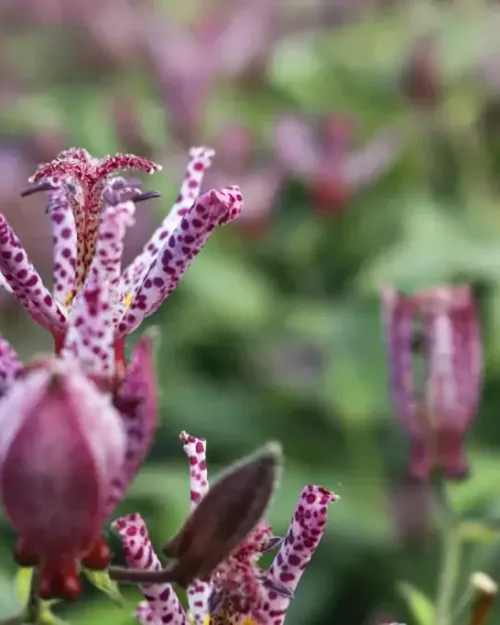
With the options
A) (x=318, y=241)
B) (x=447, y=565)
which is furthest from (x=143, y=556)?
(x=318, y=241)

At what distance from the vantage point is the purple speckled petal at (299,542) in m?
0.64

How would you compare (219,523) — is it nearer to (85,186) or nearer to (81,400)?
(81,400)

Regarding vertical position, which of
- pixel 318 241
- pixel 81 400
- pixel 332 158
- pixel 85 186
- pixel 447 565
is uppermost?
pixel 332 158

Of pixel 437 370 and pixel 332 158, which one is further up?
pixel 332 158

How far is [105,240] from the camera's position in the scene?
0.63 metres

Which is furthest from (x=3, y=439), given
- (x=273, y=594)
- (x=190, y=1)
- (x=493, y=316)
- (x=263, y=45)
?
(x=190, y=1)

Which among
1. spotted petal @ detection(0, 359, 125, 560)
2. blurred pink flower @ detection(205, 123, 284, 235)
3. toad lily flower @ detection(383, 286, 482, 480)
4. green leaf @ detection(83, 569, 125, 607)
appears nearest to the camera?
spotted petal @ detection(0, 359, 125, 560)

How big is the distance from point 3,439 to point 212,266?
153 centimetres

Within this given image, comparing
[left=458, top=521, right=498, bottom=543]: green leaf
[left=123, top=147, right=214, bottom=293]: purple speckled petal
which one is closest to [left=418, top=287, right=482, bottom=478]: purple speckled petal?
[left=458, top=521, right=498, bottom=543]: green leaf

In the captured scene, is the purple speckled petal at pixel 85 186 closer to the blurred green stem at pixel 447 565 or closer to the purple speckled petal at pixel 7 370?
the purple speckled petal at pixel 7 370

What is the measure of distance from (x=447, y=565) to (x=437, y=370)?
21 cm

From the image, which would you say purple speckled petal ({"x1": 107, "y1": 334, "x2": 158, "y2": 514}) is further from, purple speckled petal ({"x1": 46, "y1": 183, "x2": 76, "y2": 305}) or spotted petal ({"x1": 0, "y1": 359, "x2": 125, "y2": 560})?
purple speckled petal ({"x1": 46, "y1": 183, "x2": 76, "y2": 305})

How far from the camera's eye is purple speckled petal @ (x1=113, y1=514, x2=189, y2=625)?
59 centimetres

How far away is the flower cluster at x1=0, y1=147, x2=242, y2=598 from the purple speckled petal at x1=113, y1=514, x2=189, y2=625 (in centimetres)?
5
